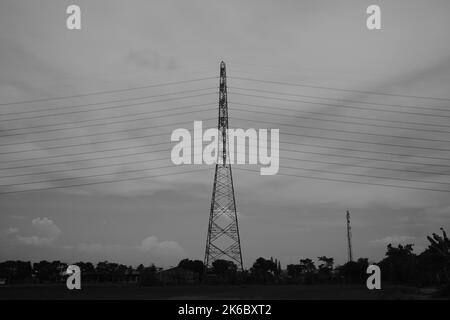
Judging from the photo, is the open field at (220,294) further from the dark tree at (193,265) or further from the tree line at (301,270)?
the dark tree at (193,265)

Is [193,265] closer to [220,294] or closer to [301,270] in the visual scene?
[301,270]

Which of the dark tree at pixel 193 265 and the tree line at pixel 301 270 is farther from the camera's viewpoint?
the dark tree at pixel 193 265

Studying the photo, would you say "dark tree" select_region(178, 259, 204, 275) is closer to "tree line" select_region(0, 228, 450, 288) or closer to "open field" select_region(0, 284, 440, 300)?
"tree line" select_region(0, 228, 450, 288)

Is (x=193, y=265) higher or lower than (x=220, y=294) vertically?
lower

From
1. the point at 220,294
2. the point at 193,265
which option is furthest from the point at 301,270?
→ the point at 220,294

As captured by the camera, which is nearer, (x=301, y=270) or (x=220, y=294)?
(x=220, y=294)

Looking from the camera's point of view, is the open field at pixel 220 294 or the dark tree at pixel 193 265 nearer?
the open field at pixel 220 294

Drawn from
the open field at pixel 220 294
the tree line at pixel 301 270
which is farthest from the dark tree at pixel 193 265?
the open field at pixel 220 294

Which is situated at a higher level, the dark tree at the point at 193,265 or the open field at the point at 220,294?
the open field at the point at 220,294

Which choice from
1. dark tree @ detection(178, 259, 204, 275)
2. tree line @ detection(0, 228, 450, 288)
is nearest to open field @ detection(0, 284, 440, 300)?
tree line @ detection(0, 228, 450, 288)
